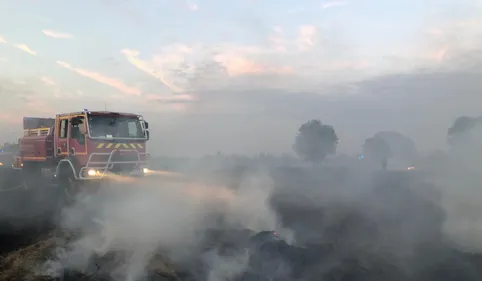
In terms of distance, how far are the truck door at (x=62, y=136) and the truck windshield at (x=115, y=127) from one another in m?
1.50

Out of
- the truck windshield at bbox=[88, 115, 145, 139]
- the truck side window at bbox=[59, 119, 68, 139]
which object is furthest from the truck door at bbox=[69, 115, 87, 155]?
the truck side window at bbox=[59, 119, 68, 139]

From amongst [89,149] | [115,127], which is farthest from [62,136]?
[115,127]

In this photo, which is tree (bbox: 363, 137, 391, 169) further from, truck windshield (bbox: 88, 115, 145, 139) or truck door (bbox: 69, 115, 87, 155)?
truck door (bbox: 69, 115, 87, 155)

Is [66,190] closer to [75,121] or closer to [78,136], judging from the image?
[78,136]

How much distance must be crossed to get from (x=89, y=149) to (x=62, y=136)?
79.0 inches

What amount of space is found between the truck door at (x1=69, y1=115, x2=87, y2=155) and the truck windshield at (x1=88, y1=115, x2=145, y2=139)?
1.13ft

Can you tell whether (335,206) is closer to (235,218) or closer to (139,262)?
(235,218)

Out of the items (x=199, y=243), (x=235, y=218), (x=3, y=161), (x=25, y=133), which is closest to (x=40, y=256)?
(x=199, y=243)

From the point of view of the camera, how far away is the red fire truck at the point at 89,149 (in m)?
13.9

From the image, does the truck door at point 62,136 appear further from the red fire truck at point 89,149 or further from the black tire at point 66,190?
the black tire at point 66,190

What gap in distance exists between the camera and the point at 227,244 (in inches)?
430

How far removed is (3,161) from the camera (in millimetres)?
28000

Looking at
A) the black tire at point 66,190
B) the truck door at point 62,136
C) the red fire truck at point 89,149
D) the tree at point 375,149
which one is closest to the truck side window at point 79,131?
the red fire truck at point 89,149

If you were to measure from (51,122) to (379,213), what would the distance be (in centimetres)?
1568
